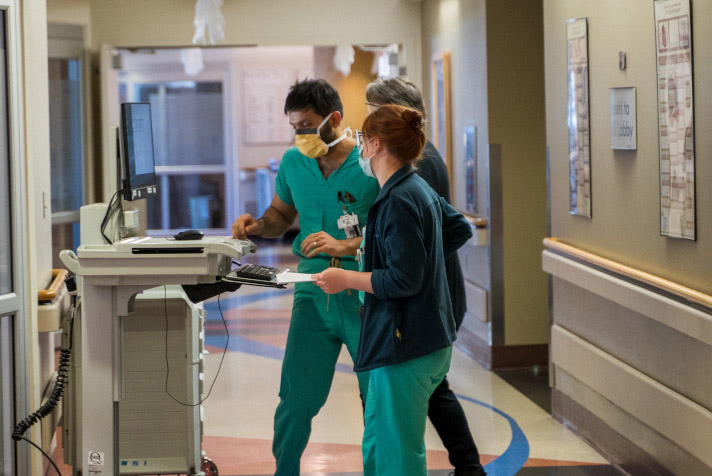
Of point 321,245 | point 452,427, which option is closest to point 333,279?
point 321,245

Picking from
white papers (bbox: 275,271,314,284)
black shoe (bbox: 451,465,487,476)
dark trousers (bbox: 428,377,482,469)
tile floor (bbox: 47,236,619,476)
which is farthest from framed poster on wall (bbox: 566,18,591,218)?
white papers (bbox: 275,271,314,284)

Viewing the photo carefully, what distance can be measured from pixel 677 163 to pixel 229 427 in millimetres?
2770

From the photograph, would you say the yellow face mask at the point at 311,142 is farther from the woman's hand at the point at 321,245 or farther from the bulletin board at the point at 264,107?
the bulletin board at the point at 264,107

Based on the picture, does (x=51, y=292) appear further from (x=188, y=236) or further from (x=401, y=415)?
(x=401, y=415)

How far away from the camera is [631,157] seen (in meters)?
4.02

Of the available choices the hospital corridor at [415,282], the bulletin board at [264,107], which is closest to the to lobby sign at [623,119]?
the hospital corridor at [415,282]

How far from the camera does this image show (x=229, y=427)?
202 inches

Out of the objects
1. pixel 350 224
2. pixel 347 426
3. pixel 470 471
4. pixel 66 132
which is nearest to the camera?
pixel 350 224

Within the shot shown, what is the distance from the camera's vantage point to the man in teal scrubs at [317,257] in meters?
3.46

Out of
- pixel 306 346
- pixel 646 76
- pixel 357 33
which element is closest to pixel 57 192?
pixel 357 33

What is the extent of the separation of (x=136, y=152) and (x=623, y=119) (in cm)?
203

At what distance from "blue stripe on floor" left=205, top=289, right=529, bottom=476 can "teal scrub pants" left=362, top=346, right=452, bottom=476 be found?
5.12ft

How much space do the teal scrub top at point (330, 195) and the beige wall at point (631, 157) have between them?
3.79 ft

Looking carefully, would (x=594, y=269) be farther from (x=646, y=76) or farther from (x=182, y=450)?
(x=182, y=450)
